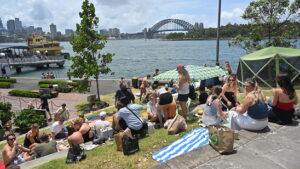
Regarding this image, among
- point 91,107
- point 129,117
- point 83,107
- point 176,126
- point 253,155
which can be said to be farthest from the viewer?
point 83,107

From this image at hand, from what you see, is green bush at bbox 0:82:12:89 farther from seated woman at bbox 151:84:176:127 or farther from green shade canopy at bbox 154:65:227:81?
seated woman at bbox 151:84:176:127

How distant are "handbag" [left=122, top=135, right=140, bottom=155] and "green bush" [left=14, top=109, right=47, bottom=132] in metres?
6.89

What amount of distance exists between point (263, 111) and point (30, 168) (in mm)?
4745

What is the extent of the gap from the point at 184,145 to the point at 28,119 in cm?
772

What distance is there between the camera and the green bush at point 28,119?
33.1 feet

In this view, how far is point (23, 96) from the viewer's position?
17.5 m

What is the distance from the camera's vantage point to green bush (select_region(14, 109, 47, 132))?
397 inches

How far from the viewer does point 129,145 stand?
4.82 m

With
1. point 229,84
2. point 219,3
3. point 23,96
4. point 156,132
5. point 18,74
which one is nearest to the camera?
point 156,132

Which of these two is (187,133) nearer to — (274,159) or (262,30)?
(274,159)

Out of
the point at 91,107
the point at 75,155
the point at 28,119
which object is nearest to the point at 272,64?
the point at 91,107

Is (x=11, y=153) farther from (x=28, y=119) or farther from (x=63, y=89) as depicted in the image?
(x=63, y=89)

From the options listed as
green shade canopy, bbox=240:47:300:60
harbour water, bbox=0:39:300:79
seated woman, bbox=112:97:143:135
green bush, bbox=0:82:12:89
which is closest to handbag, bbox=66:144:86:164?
seated woman, bbox=112:97:143:135

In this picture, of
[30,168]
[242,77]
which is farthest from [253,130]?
[242,77]
